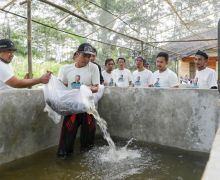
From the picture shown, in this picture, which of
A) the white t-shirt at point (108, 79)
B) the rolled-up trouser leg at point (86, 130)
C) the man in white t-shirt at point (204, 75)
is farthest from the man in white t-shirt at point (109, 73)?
the rolled-up trouser leg at point (86, 130)

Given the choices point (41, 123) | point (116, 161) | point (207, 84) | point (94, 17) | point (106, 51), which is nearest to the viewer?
point (116, 161)

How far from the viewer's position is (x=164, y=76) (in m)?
5.59

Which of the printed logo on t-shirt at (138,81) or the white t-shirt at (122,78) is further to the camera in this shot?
the white t-shirt at (122,78)

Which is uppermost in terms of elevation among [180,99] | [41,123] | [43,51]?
[43,51]

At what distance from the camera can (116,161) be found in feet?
13.4

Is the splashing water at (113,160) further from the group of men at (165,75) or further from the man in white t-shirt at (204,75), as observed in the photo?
the man in white t-shirt at (204,75)

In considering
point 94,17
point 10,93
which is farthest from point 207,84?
point 94,17

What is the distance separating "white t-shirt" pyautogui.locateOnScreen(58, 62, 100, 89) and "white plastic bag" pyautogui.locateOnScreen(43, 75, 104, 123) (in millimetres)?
244

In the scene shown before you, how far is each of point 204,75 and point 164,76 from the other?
713 mm

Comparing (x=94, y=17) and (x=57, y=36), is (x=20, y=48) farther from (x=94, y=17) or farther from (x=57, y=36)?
(x=94, y=17)

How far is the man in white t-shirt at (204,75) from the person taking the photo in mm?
5211

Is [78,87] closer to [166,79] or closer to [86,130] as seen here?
[86,130]

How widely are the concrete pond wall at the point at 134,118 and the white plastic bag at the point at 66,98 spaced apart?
30 centimetres

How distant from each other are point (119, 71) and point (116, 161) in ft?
11.3
